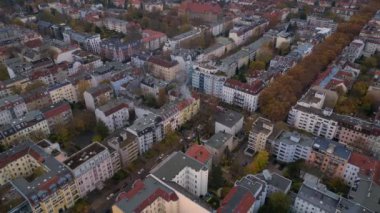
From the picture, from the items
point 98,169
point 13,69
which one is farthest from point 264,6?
point 98,169

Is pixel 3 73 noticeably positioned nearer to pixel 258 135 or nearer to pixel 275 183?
pixel 258 135

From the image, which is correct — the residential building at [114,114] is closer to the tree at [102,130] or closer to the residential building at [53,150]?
the tree at [102,130]

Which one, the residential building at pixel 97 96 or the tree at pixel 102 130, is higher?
the residential building at pixel 97 96

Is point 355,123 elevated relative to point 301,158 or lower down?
elevated

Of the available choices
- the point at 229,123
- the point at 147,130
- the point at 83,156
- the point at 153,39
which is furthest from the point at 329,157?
the point at 153,39

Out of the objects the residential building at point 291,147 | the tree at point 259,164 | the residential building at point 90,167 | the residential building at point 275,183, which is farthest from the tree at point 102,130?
the residential building at point 291,147

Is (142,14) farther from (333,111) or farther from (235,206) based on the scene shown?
(235,206)
